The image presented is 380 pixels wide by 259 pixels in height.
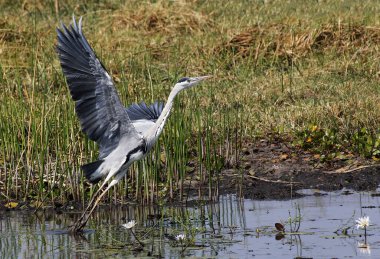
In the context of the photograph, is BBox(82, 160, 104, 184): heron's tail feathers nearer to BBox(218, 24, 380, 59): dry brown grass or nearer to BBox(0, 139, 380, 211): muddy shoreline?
BBox(0, 139, 380, 211): muddy shoreline

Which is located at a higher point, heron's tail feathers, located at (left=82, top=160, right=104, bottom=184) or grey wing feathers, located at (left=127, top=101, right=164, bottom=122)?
grey wing feathers, located at (left=127, top=101, right=164, bottom=122)

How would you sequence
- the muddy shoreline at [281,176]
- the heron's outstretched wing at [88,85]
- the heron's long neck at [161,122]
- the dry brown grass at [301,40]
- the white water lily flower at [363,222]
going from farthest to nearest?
1. the dry brown grass at [301,40]
2. the muddy shoreline at [281,176]
3. the heron's long neck at [161,122]
4. the heron's outstretched wing at [88,85]
5. the white water lily flower at [363,222]

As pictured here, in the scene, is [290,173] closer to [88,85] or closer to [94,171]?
[94,171]

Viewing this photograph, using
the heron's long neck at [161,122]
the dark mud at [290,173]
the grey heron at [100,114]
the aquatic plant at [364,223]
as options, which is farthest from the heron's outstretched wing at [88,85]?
the aquatic plant at [364,223]

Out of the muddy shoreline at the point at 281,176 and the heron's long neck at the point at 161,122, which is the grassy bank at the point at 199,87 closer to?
the muddy shoreline at the point at 281,176

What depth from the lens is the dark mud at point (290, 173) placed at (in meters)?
8.58

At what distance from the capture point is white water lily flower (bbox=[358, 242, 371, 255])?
639 cm

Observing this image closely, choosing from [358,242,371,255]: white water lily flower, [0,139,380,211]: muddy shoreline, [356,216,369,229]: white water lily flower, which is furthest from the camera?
[0,139,380,211]: muddy shoreline

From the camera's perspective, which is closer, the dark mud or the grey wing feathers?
the grey wing feathers

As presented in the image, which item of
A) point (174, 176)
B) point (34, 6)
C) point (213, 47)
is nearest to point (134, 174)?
point (174, 176)

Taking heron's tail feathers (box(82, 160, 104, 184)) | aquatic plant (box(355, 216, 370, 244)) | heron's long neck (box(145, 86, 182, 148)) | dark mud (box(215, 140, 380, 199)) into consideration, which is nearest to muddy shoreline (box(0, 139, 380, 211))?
dark mud (box(215, 140, 380, 199))

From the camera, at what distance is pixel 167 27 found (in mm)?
13578

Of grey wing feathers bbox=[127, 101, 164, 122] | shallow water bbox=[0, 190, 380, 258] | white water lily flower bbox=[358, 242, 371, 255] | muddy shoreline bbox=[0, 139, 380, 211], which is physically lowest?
white water lily flower bbox=[358, 242, 371, 255]

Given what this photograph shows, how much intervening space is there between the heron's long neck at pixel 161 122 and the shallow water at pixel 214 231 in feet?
1.88
